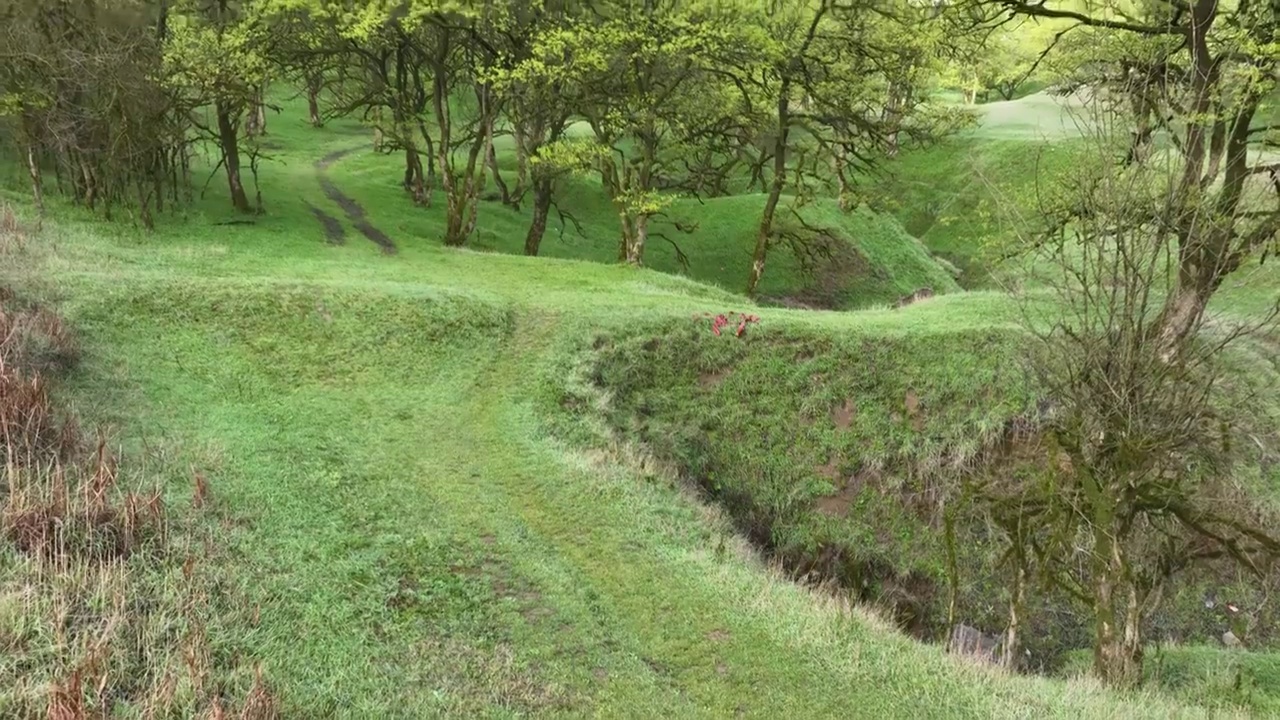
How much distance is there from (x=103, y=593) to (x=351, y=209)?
33.1m

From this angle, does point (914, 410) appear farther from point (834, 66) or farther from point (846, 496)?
point (834, 66)

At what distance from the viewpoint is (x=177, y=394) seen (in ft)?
49.9

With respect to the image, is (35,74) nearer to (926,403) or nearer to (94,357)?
(94,357)

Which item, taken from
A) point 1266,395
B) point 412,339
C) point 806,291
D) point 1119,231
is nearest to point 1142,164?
point 1119,231

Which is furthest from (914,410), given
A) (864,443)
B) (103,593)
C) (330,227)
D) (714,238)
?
(330,227)

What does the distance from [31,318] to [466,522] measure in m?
11.1

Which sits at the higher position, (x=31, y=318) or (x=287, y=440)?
(x=31, y=318)

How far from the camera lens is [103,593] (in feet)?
26.3

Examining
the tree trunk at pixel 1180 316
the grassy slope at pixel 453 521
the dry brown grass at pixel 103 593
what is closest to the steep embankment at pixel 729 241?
the grassy slope at pixel 453 521

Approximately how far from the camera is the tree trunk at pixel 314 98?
42094mm

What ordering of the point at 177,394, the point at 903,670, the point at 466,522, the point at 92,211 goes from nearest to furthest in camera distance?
the point at 903,670 < the point at 466,522 < the point at 177,394 < the point at 92,211

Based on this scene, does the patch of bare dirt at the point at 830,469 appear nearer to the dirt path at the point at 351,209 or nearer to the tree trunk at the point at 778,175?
the tree trunk at the point at 778,175

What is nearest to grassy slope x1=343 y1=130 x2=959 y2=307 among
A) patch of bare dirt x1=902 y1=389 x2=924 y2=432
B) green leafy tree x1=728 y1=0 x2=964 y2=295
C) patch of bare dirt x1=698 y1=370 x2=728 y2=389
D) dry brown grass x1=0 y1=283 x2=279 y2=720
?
green leafy tree x1=728 y1=0 x2=964 y2=295

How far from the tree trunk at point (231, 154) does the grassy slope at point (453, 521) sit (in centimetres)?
896
